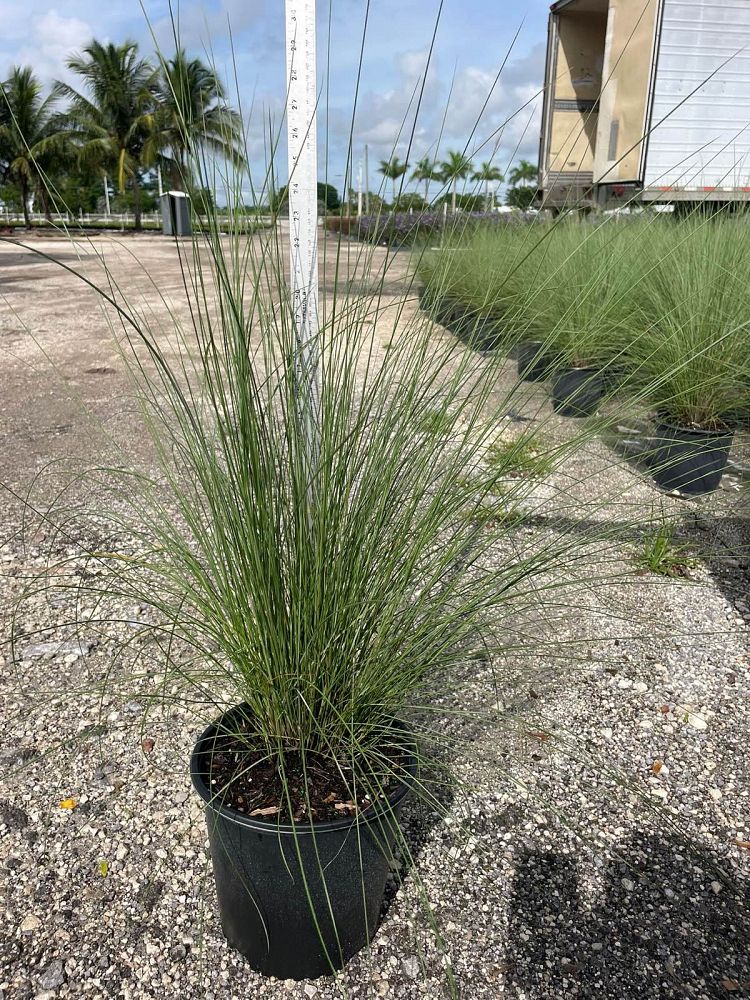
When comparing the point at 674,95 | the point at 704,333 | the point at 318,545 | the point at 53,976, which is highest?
the point at 674,95

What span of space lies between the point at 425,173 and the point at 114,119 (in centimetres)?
3025

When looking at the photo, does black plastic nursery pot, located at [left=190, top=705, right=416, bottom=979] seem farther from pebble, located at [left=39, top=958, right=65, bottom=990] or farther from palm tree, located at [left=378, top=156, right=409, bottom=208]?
palm tree, located at [left=378, top=156, right=409, bottom=208]

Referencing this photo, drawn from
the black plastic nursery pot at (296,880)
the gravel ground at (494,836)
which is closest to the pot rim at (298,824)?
the black plastic nursery pot at (296,880)

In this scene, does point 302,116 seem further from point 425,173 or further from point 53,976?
point 53,976

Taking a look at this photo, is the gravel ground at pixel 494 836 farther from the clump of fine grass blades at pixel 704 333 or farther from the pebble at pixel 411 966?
the clump of fine grass blades at pixel 704 333

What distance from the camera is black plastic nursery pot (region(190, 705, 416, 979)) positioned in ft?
3.39

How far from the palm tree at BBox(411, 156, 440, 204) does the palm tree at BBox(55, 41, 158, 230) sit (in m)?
27.9

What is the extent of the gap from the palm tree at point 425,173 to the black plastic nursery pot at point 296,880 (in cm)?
92

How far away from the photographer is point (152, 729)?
172cm

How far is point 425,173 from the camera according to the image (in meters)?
1.15

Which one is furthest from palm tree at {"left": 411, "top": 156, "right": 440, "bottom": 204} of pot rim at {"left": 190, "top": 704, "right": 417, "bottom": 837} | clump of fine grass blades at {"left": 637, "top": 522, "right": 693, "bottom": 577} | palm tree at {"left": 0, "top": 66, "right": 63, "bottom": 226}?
palm tree at {"left": 0, "top": 66, "right": 63, "bottom": 226}

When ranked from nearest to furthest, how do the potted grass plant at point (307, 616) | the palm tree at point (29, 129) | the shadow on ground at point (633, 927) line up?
the potted grass plant at point (307, 616)
the shadow on ground at point (633, 927)
the palm tree at point (29, 129)

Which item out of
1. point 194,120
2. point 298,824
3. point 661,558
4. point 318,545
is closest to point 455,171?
point 194,120

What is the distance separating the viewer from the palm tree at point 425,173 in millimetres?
1138
